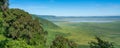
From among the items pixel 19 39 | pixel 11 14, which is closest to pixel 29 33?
pixel 19 39

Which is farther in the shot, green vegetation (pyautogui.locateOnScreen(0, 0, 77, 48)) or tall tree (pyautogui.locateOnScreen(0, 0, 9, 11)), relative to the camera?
tall tree (pyautogui.locateOnScreen(0, 0, 9, 11))

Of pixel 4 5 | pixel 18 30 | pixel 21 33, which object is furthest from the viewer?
pixel 4 5

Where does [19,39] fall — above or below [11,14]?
below

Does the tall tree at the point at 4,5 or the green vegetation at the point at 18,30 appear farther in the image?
the tall tree at the point at 4,5

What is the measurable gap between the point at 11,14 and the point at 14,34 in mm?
4767

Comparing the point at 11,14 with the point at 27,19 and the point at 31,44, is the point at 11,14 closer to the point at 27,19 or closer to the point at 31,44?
the point at 27,19

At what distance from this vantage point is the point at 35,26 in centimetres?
5709

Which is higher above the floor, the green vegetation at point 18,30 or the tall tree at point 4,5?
the tall tree at point 4,5

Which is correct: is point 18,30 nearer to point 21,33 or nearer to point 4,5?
point 21,33

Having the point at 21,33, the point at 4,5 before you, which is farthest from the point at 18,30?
the point at 4,5

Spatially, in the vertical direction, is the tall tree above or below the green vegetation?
above

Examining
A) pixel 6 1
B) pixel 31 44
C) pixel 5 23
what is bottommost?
pixel 31 44

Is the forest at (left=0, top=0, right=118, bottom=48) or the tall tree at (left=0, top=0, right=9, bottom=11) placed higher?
the tall tree at (left=0, top=0, right=9, bottom=11)

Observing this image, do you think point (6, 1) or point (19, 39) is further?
point (6, 1)
